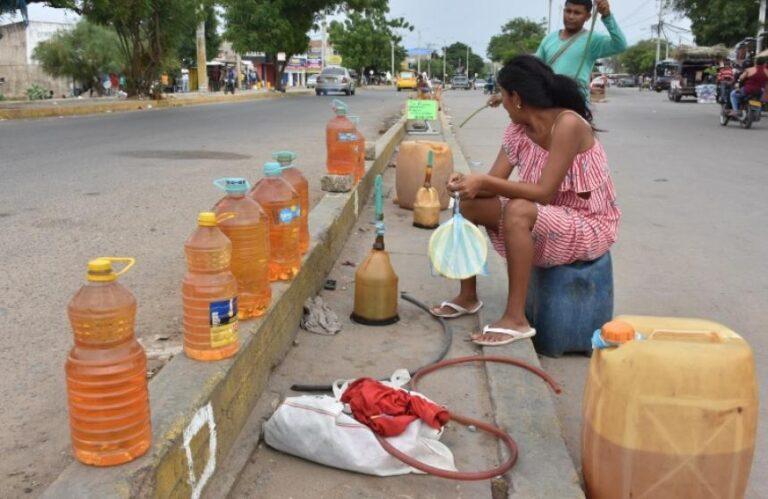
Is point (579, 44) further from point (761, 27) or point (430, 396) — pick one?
point (761, 27)

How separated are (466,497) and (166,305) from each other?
2.07 meters

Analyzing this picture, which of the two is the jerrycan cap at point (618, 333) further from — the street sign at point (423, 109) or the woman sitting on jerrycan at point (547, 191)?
the street sign at point (423, 109)

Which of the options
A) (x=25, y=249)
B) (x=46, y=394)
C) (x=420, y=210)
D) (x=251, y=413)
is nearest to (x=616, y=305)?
(x=420, y=210)

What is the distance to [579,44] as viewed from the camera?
5.67 metres

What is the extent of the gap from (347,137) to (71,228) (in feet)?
8.31

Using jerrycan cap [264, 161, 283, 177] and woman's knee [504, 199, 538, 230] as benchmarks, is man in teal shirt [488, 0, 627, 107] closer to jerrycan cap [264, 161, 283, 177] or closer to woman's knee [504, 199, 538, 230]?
woman's knee [504, 199, 538, 230]

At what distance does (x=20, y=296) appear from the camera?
152 inches

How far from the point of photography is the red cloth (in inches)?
98.6

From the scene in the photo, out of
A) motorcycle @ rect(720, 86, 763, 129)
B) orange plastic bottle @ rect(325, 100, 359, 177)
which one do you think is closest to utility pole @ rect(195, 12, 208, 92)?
motorcycle @ rect(720, 86, 763, 129)

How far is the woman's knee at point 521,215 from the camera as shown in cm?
353

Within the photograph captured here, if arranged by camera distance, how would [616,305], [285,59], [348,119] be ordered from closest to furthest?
[616,305] < [348,119] < [285,59]

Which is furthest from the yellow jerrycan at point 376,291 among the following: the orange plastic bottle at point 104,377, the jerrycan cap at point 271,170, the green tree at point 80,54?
the green tree at point 80,54

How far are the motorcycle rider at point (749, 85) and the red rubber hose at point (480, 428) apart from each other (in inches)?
676

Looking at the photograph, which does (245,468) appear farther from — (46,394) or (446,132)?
(446,132)
